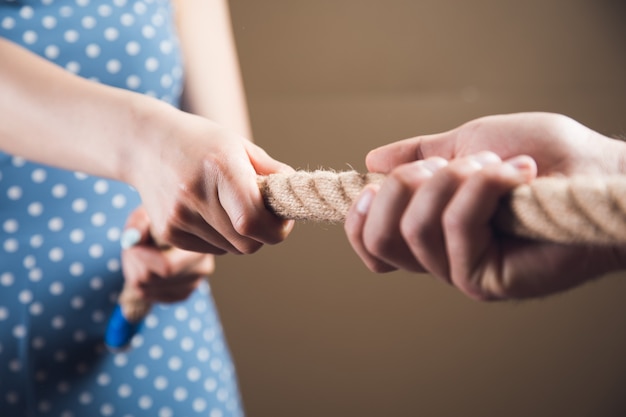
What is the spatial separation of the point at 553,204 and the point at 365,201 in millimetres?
86

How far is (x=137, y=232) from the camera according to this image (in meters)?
0.48

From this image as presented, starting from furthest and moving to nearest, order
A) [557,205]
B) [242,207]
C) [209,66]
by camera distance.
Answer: [209,66]
[242,207]
[557,205]

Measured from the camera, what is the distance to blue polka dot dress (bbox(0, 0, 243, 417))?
496 mm

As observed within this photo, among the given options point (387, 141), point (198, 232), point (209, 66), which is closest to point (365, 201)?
point (198, 232)

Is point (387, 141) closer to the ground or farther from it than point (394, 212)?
closer to the ground

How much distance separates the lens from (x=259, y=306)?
4.40ft

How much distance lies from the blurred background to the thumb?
83 centimetres

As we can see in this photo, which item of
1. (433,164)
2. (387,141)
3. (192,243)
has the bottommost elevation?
(387,141)

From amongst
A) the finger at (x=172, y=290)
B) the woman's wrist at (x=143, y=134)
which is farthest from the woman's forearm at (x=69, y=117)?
the finger at (x=172, y=290)

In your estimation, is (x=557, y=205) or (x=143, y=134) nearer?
(x=557, y=205)

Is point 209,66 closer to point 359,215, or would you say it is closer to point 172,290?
point 172,290

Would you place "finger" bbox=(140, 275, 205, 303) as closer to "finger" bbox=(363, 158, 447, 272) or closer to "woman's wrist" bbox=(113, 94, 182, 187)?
"woman's wrist" bbox=(113, 94, 182, 187)

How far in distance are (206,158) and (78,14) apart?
266 mm

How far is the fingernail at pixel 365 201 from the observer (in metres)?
0.29
